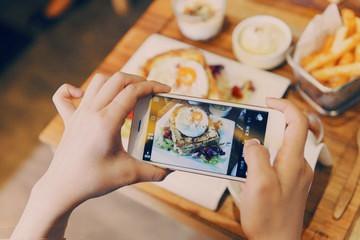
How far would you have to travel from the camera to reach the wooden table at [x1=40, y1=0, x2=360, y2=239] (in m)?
1.02

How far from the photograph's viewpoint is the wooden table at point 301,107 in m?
1.02

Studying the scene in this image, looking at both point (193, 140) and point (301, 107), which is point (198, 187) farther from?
point (301, 107)

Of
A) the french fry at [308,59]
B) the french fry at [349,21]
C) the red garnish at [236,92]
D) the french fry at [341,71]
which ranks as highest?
the french fry at [349,21]

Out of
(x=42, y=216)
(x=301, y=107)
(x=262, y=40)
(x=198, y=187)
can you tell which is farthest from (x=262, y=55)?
(x=42, y=216)

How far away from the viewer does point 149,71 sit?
1.23 metres

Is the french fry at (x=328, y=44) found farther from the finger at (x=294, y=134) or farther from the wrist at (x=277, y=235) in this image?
the wrist at (x=277, y=235)

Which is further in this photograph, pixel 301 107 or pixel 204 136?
pixel 301 107

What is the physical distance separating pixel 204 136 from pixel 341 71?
377mm

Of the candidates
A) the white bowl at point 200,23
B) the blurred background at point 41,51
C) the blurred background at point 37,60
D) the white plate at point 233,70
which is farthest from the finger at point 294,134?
the blurred background at point 41,51

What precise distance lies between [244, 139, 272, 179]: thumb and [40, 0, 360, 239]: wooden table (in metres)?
0.30

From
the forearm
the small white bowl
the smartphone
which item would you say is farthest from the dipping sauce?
the forearm

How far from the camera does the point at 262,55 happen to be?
121 cm

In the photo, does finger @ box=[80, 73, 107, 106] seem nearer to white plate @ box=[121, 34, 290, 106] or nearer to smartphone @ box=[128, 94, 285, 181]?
smartphone @ box=[128, 94, 285, 181]

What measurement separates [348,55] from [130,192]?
0.60m
